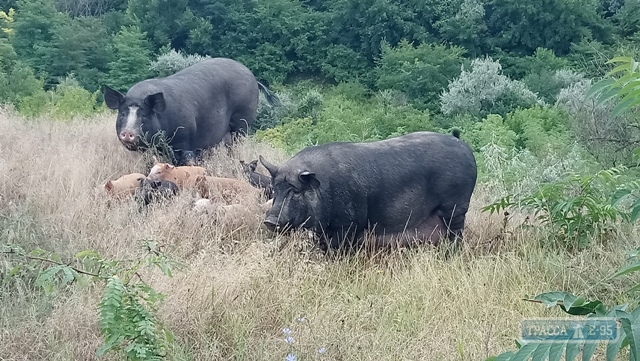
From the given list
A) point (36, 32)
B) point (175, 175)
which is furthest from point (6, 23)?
point (175, 175)

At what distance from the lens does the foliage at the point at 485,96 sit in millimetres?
20625

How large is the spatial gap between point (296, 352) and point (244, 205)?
2918 mm

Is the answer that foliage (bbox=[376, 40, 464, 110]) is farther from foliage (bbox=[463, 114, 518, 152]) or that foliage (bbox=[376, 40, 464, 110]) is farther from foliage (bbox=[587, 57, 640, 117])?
foliage (bbox=[587, 57, 640, 117])

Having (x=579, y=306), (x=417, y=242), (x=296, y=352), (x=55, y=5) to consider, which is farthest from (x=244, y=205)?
(x=55, y=5)

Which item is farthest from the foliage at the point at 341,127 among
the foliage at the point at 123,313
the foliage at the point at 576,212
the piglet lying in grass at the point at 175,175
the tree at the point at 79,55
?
the foliage at the point at 123,313

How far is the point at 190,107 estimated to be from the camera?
985cm

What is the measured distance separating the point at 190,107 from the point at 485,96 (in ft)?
41.1

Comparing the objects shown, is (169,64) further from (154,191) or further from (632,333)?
(632,333)

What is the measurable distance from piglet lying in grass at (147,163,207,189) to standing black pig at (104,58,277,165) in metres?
0.82

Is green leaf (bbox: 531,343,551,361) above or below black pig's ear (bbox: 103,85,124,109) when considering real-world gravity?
above

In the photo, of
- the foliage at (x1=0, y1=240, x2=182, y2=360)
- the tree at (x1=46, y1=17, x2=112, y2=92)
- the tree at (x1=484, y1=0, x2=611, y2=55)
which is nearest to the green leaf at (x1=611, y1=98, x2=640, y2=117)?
the foliage at (x1=0, y1=240, x2=182, y2=360)

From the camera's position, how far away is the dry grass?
4.50 meters

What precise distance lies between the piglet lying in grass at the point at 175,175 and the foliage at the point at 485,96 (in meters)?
13.3

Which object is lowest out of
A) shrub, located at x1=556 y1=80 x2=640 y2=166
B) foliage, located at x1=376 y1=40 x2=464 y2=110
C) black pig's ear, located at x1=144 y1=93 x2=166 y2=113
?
foliage, located at x1=376 y1=40 x2=464 y2=110
